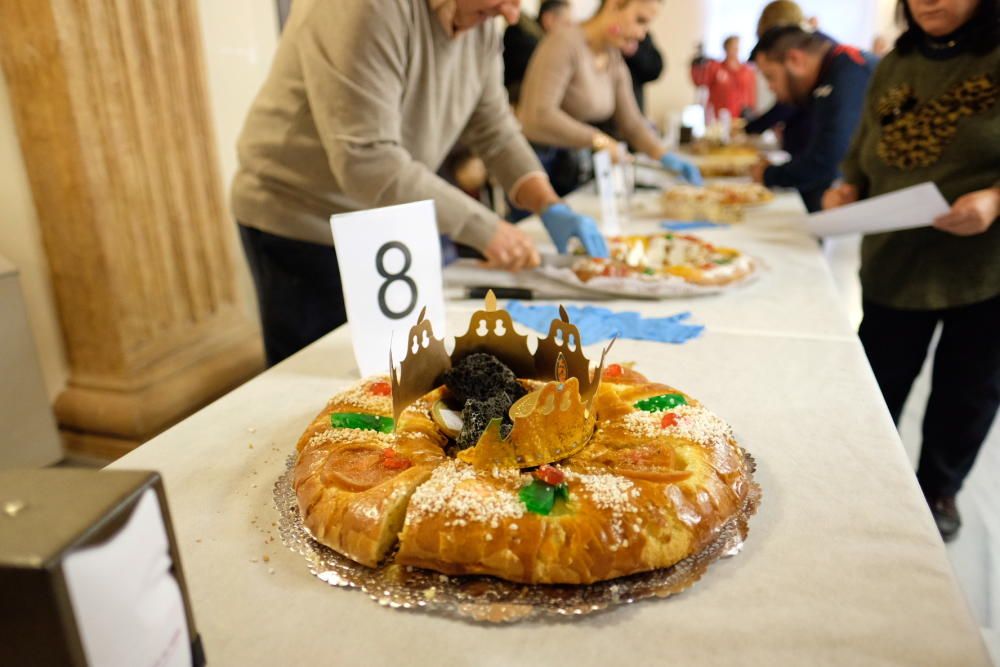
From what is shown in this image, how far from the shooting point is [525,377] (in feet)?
3.08

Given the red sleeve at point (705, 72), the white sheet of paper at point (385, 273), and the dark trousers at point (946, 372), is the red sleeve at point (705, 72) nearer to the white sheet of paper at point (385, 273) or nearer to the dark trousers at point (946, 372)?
the dark trousers at point (946, 372)

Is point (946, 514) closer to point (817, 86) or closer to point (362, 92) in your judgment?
point (817, 86)

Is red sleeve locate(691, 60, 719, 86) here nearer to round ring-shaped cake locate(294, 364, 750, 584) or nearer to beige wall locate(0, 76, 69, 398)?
beige wall locate(0, 76, 69, 398)

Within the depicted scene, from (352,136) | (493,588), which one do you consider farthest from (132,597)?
(352,136)

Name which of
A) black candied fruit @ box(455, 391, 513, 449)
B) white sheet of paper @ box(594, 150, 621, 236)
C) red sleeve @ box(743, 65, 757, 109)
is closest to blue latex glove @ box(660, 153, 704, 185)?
white sheet of paper @ box(594, 150, 621, 236)

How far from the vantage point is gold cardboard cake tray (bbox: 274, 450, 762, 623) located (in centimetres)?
61

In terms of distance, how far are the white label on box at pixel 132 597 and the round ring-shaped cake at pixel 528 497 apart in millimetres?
232

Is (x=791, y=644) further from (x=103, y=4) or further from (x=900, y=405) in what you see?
(x=103, y=4)

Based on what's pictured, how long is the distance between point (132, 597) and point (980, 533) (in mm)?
2004

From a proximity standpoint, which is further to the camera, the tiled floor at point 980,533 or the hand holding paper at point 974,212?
the tiled floor at point 980,533

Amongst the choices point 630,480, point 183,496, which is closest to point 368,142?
point 183,496

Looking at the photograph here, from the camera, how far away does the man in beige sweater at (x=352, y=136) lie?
125 centimetres

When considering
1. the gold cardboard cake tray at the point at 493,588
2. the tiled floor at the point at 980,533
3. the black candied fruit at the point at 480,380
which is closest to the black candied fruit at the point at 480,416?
the black candied fruit at the point at 480,380

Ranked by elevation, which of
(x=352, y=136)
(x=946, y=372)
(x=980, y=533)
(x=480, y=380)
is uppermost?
(x=352, y=136)
